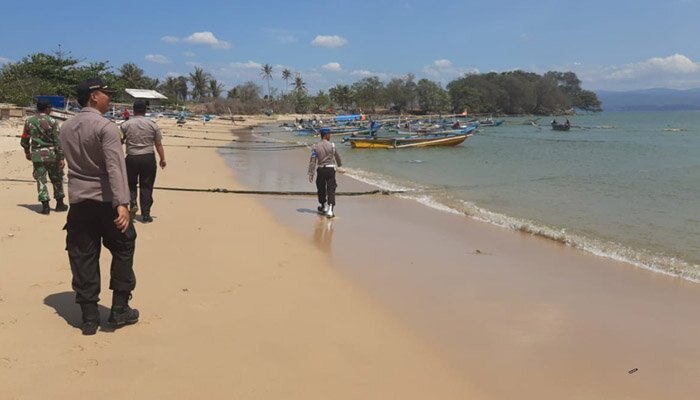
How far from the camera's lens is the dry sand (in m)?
3.24

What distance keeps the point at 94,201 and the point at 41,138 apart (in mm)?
4718

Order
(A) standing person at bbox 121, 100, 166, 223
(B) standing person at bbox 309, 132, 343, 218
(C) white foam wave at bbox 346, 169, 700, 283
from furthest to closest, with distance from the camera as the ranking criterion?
(B) standing person at bbox 309, 132, 343, 218 → (A) standing person at bbox 121, 100, 166, 223 → (C) white foam wave at bbox 346, 169, 700, 283

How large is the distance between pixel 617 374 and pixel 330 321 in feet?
7.63

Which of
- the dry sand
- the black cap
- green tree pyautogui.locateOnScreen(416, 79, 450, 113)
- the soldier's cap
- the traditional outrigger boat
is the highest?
green tree pyautogui.locateOnScreen(416, 79, 450, 113)

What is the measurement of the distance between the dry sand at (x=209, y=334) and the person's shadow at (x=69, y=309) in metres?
0.02

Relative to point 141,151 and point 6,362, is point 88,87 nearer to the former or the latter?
point 6,362

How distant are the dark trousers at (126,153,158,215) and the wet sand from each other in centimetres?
235

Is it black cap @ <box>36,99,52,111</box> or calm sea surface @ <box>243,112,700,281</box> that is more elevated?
black cap @ <box>36,99,52,111</box>

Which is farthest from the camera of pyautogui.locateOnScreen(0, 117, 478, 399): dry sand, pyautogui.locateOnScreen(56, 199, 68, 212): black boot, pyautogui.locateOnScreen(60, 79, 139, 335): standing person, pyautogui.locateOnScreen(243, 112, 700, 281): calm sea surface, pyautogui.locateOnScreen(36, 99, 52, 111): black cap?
pyautogui.locateOnScreen(243, 112, 700, 281): calm sea surface

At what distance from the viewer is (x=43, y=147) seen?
292 inches

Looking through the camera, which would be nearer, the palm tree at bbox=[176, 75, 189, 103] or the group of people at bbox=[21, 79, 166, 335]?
the group of people at bbox=[21, 79, 166, 335]

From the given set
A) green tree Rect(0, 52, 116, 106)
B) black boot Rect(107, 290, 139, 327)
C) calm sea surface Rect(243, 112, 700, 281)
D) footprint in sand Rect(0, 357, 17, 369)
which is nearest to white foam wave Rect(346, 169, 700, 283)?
calm sea surface Rect(243, 112, 700, 281)

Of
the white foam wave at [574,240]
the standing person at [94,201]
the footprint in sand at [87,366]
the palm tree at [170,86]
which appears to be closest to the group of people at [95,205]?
the standing person at [94,201]

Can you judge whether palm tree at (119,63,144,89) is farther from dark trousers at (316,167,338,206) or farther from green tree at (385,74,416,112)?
dark trousers at (316,167,338,206)
